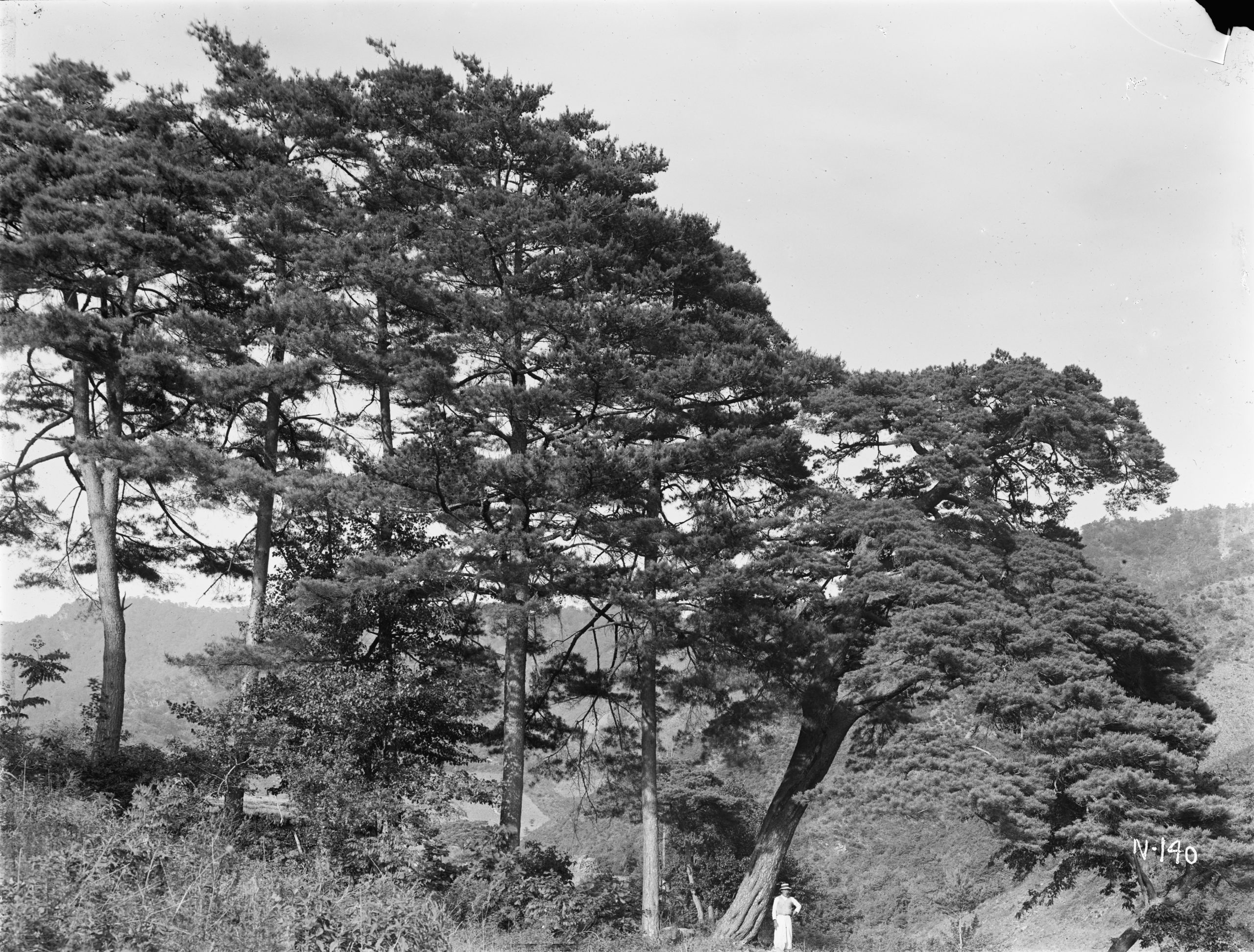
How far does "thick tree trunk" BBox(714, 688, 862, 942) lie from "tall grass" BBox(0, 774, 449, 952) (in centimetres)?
1101

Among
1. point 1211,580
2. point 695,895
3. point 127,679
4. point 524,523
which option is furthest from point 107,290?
point 127,679

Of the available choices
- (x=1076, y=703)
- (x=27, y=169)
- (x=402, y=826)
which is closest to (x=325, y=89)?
(x=27, y=169)

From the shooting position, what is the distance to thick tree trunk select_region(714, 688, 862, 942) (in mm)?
19797

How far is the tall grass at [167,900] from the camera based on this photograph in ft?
21.0

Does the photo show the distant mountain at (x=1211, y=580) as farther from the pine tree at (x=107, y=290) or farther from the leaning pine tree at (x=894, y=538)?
the pine tree at (x=107, y=290)

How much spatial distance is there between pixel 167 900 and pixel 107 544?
1313 cm

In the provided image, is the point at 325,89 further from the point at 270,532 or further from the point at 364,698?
the point at 364,698

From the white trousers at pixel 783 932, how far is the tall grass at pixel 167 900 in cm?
749

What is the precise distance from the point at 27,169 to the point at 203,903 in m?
15.3

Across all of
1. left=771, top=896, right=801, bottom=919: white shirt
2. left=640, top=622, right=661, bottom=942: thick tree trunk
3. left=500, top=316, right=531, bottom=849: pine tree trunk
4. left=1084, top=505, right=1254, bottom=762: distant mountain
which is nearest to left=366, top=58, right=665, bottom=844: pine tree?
left=500, top=316, right=531, bottom=849: pine tree trunk

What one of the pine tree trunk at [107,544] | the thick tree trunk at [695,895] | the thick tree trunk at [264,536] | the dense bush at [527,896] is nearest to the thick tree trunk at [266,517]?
the thick tree trunk at [264,536]

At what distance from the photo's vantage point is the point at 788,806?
20.5 meters

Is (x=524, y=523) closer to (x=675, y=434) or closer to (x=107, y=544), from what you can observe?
(x=675, y=434)

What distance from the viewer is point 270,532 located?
1928 cm
